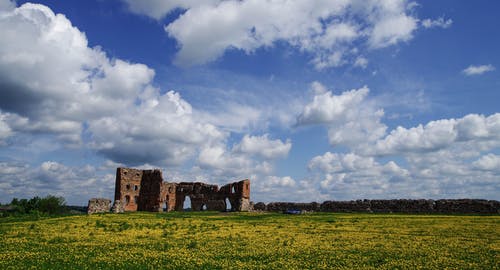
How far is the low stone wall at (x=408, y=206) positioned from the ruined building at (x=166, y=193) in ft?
26.9

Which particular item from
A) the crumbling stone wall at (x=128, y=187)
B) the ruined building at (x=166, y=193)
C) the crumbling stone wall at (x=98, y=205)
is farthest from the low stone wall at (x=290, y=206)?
the crumbling stone wall at (x=98, y=205)

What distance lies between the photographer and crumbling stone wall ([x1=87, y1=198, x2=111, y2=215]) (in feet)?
179

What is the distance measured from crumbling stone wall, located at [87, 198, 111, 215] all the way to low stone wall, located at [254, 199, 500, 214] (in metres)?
27.6

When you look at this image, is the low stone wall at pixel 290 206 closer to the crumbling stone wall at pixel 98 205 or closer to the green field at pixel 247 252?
the crumbling stone wall at pixel 98 205

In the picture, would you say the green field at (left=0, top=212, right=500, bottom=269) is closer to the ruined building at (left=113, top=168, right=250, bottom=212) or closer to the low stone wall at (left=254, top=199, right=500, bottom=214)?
the low stone wall at (left=254, top=199, right=500, bottom=214)

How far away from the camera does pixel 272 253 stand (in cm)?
1588

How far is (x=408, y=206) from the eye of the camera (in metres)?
53.6

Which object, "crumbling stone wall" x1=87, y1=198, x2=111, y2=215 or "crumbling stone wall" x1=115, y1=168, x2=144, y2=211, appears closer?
"crumbling stone wall" x1=87, y1=198, x2=111, y2=215

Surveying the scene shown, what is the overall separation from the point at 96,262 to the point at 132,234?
975 centimetres

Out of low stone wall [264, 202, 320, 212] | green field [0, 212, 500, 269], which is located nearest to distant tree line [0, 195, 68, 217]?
low stone wall [264, 202, 320, 212]

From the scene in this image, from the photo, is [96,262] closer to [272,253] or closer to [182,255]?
[182,255]

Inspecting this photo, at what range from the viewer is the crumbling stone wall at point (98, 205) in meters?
54.7

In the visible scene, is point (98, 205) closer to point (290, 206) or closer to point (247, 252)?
point (290, 206)

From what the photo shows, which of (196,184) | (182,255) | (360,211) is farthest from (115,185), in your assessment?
(182,255)
